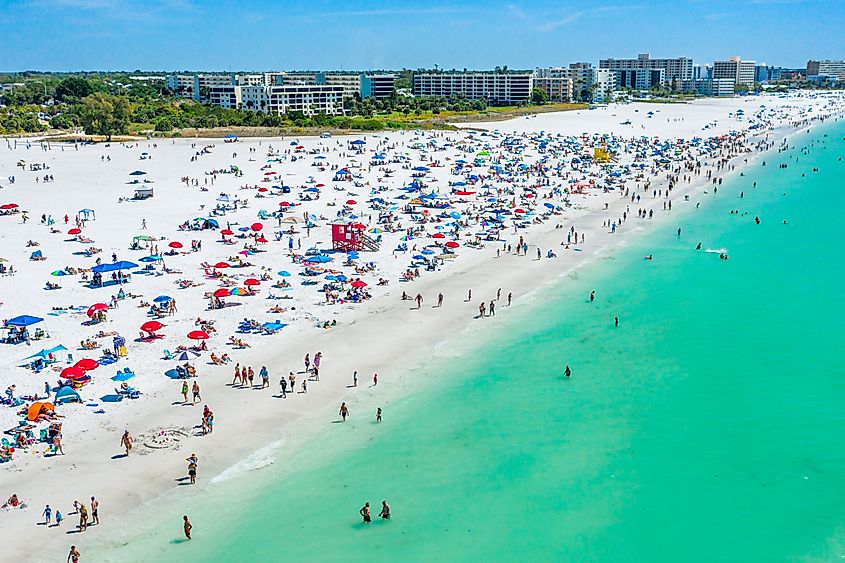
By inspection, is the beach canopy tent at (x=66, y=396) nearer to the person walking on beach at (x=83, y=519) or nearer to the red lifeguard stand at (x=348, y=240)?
the person walking on beach at (x=83, y=519)

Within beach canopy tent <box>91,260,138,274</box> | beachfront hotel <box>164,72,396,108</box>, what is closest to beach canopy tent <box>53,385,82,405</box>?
beach canopy tent <box>91,260,138,274</box>

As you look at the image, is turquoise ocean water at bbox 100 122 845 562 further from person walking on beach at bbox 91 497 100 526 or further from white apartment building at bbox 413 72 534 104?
white apartment building at bbox 413 72 534 104

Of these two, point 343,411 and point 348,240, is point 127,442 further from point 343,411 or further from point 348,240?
point 348,240

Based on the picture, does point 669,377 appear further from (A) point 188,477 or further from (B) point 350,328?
(A) point 188,477

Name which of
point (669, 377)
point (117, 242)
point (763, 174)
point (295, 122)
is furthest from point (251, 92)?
point (669, 377)

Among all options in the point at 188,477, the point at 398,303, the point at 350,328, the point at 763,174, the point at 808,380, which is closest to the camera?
the point at 188,477

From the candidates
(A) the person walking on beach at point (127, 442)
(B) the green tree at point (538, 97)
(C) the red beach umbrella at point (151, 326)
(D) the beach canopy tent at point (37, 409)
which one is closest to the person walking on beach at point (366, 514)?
(A) the person walking on beach at point (127, 442)
